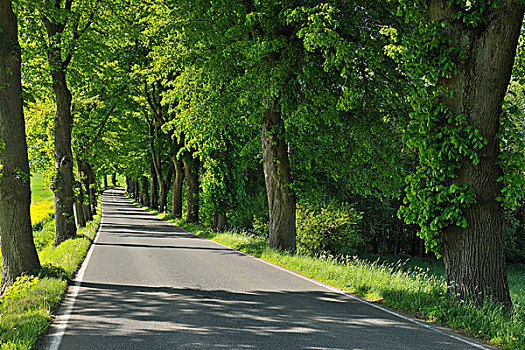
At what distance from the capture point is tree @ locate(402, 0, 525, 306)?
7.47m

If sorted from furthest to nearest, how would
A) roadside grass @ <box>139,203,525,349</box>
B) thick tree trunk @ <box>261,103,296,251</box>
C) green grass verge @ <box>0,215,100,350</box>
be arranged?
Answer: thick tree trunk @ <box>261,103,296,251</box> < roadside grass @ <box>139,203,525,349</box> < green grass verge @ <box>0,215,100,350</box>

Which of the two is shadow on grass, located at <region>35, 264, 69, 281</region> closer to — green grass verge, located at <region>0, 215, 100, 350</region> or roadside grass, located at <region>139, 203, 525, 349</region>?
green grass verge, located at <region>0, 215, 100, 350</region>

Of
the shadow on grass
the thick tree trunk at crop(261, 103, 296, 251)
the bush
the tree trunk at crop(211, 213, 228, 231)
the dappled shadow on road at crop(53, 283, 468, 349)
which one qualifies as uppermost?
the thick tree trunk at crop(261, 103, 296, 251)

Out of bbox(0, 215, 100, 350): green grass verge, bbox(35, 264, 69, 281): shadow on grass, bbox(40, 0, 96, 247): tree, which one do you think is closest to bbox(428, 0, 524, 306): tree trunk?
bbox(0, 215, 100, 350): green grass verge

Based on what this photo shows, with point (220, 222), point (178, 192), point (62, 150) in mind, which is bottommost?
point (220, 222)

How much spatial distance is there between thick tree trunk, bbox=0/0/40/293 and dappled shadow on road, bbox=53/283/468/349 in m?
1.84

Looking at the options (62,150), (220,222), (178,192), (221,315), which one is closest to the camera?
(221,315)

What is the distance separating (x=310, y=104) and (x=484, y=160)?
7.07 meters

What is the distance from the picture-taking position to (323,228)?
28.3m

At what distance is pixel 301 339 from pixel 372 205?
36331 mm

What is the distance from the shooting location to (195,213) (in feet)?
97.9

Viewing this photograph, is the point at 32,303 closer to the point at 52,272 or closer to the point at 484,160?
the point at 52,272

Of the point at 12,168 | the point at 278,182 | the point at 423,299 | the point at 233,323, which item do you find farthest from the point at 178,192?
the point at 233,323

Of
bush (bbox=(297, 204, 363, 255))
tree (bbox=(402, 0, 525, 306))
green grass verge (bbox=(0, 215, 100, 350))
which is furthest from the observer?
bush (bbox=(297, 204, 363, 255))
